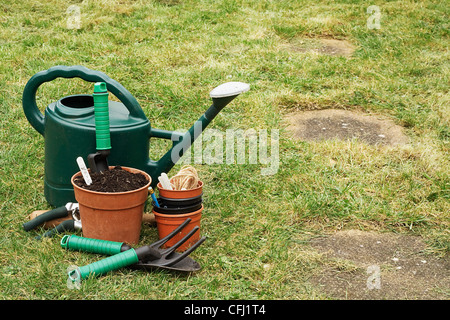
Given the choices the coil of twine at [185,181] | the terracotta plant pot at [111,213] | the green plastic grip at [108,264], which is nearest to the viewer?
the green plastic grip at [108,264]

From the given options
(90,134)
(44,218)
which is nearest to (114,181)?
(90,134)

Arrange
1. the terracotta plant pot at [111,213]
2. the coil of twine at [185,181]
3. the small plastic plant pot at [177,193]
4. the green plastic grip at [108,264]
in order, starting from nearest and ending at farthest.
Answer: the green plastic grip at [108,264], the terracotta plant pot at [111,213], the small plastic plant pot at [177,193], the coil of twine at [185,181]

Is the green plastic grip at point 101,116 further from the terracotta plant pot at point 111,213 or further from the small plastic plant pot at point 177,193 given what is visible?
the small plastic plant pot at point 177,193

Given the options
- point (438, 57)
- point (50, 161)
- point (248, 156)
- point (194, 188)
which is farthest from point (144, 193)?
point (438, 57)

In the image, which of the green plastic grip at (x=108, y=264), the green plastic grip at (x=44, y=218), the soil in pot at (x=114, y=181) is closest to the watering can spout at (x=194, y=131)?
the soil in pot at (x=114, y=181)

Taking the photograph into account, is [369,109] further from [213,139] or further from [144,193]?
[144,193]

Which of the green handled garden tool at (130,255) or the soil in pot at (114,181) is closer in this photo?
the green handled garden tool at (130,255)

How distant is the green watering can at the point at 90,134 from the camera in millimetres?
2371

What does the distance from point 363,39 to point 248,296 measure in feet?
12.6

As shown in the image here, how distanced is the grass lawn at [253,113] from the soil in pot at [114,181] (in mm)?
288

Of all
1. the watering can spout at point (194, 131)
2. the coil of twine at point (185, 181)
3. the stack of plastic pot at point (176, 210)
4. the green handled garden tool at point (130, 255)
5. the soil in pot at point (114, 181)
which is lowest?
the green handled garden tool at point (130, 255)

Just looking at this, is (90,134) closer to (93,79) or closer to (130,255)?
(93,79)

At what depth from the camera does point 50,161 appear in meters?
2.49

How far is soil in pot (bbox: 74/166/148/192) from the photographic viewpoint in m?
2.22
